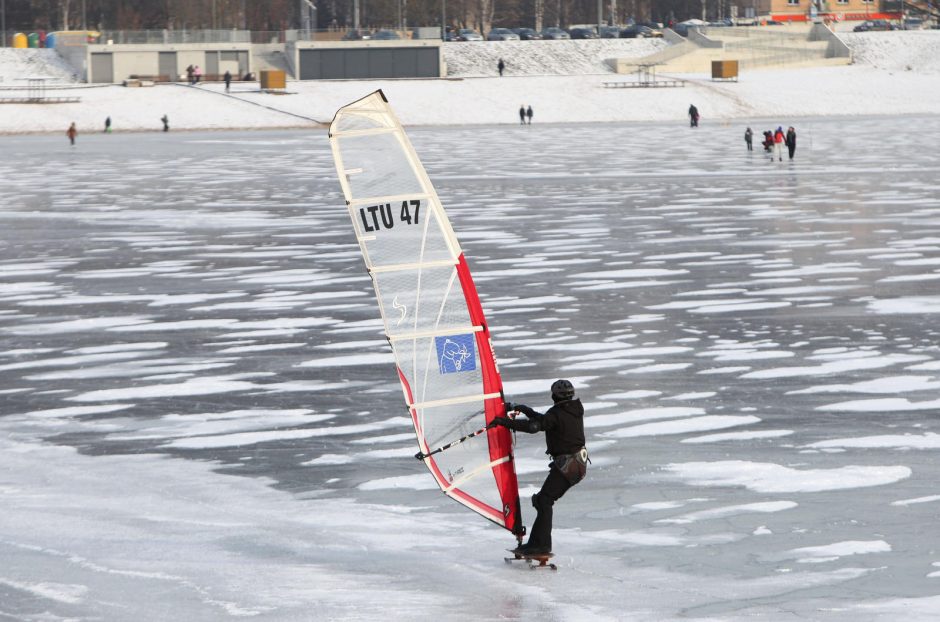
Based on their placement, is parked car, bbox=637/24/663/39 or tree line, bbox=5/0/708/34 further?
tree line, bbox=5/0/708/34

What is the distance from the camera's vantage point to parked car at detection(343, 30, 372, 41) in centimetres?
8369

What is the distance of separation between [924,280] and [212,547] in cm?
1294

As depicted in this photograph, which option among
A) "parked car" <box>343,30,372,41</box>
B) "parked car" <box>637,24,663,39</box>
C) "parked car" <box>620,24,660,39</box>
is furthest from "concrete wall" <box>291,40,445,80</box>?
"parked car" <box>637,24,663,39</box>

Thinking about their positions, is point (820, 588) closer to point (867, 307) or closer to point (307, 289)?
point (867, 307)

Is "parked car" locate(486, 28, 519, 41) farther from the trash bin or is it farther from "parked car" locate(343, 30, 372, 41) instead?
the trash bin

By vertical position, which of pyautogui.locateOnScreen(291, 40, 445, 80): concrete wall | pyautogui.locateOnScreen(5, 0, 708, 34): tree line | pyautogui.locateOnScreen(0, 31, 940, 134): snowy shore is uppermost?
pyautogui.locateOnScreen(5, 0, 708, 34): tree line

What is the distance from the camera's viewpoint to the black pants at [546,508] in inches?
341

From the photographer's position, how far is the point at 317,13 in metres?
110

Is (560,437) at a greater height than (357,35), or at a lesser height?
lesser

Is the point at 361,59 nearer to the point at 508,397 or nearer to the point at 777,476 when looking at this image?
the point at 508,397

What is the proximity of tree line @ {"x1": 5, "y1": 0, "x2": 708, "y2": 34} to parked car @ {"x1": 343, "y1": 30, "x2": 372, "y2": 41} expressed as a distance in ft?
39.0

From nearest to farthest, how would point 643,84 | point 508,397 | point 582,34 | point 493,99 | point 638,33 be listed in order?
1. point 508,397
2. point 493,99
3. point 643,84
4. point 582,34
5. point 638,33

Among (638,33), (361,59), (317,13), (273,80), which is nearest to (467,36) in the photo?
(638,33)

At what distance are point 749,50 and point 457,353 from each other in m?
83.7
